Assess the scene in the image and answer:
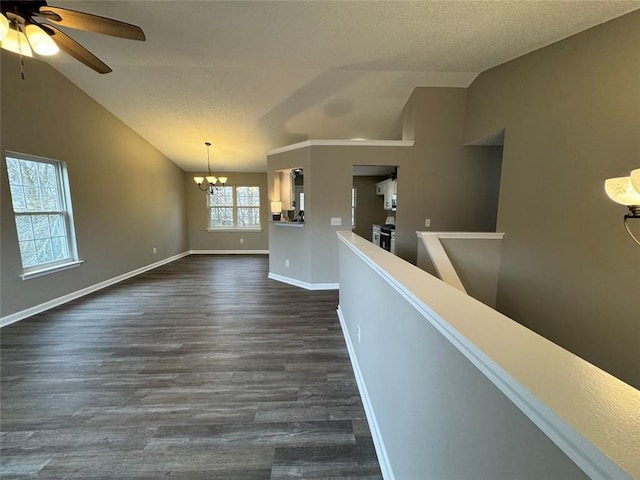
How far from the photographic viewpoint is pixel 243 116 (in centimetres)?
461

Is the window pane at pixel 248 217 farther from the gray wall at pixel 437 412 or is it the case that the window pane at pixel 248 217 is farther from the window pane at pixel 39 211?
the gray wall at pixel 437 412

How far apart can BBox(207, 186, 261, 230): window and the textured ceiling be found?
2.56 m

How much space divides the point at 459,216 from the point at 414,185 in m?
→ 0.90

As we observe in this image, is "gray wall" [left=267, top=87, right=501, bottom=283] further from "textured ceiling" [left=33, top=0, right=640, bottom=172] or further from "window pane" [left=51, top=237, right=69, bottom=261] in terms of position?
"window pane" [left=51, top=237, right=69, bottom=261]

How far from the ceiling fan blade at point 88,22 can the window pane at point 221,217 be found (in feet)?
20.1

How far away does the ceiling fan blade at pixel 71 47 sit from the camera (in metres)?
1.85

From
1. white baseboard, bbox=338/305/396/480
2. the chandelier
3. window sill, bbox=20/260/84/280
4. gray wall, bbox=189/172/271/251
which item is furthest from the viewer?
gray wall, bbox=189/172/271/251

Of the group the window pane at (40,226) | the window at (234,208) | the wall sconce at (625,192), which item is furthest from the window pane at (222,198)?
the wall sconce at (625,192)

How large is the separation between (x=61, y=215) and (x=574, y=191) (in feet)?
20.9

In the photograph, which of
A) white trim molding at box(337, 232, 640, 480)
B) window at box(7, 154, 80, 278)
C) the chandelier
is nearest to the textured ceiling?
the chandelier

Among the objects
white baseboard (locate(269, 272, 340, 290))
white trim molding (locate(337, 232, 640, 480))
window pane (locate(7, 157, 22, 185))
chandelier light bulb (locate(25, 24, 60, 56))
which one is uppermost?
chandelier light bulb (locate(25, 24, 60, 56))

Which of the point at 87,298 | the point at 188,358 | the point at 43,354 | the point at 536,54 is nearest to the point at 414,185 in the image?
the point at 536,54

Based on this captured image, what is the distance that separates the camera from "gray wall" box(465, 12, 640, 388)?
222cm

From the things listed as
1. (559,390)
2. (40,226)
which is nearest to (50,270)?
(40,226)
